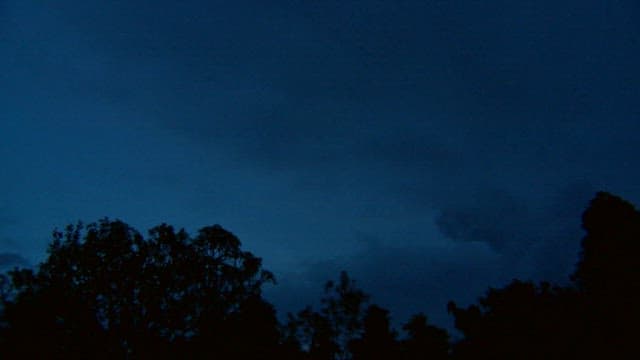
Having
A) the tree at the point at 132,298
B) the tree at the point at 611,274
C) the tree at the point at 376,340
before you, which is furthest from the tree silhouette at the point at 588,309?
the tree at the point at 132,298

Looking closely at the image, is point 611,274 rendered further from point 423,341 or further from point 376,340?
point 376,340

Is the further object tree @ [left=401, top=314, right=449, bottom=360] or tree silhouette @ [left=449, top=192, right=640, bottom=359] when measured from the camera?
tree @ [left=401, top=314, right=449, bottom=360]

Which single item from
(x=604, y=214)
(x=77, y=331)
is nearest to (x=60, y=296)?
(x=77, y=331)

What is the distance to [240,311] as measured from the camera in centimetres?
3231

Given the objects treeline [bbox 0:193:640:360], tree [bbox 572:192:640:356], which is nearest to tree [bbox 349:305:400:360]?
treeline [bbox 0:193:640:360]

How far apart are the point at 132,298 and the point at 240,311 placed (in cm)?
622

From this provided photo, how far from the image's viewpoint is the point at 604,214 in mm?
20328

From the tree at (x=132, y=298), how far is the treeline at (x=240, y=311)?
0.06m

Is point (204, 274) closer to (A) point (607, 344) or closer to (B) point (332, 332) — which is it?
(B) point (332, 332)

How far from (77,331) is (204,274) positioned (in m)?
7.48

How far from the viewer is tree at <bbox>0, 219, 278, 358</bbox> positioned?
2934cm

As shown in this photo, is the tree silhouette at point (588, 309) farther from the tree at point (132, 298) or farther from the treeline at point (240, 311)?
the tree at point (132, 298)

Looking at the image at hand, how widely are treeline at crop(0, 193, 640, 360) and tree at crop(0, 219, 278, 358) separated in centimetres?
6

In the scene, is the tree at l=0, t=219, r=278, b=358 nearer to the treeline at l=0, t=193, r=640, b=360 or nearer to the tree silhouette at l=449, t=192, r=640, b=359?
the treeline at l=0, t=193, r=640, b=360
